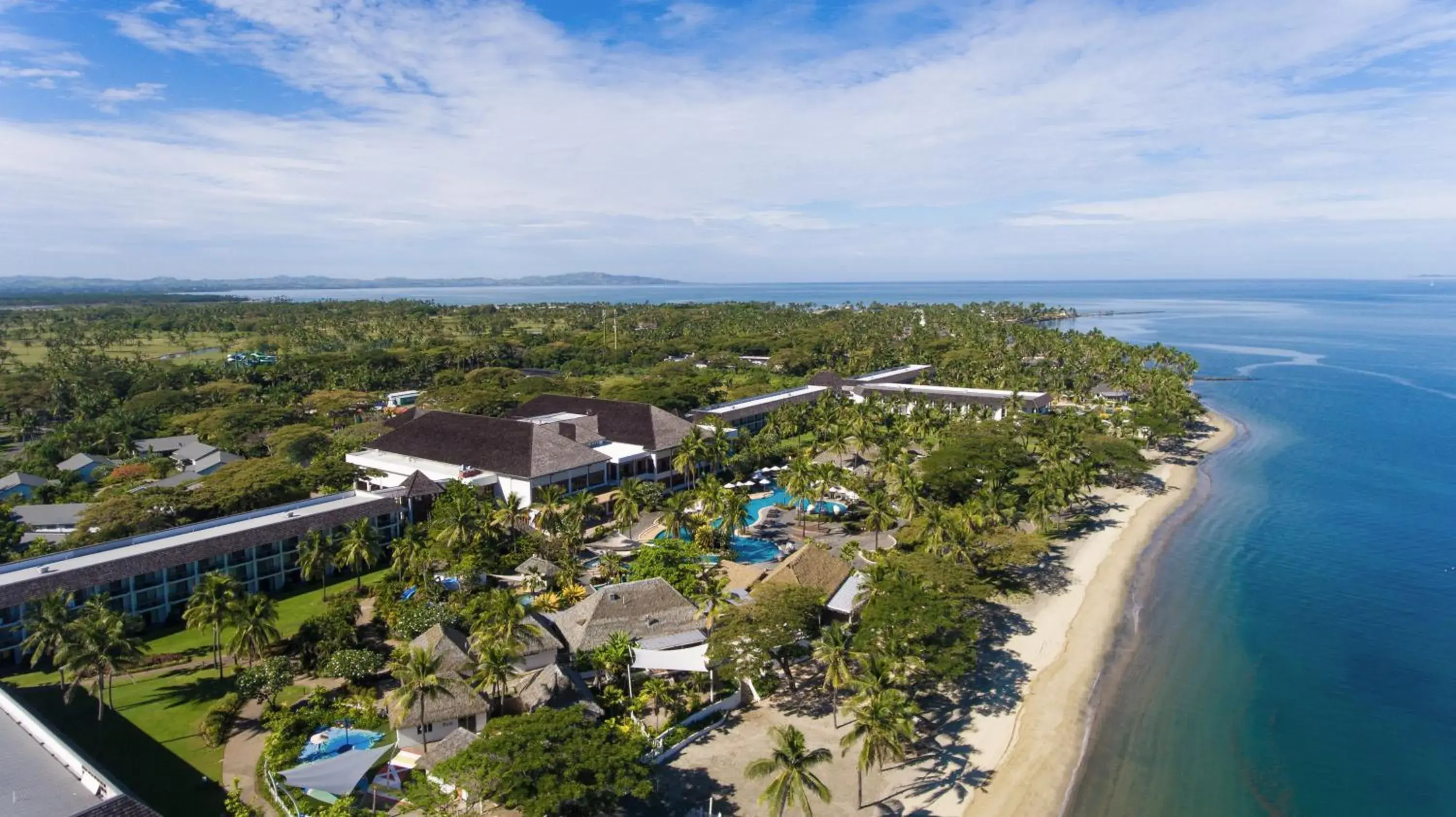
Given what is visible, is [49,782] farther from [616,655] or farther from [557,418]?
[557,418]

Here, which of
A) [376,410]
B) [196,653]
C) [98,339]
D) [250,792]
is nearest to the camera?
[250,792]

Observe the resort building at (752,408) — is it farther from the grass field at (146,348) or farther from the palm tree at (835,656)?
the grass field at (146,348)

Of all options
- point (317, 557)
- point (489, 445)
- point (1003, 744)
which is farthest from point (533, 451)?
point (1003, 744)

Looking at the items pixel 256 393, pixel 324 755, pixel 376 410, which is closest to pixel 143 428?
pixel 256 393

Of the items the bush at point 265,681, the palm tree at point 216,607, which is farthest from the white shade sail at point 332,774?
the palm tree at point 216,607

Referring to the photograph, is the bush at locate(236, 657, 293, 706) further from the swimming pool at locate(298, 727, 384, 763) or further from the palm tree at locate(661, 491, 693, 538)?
the palm tree at locate(661, 491, 693, 538)

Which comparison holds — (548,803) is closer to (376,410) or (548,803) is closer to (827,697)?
(827,697)
